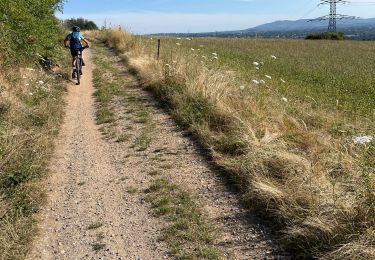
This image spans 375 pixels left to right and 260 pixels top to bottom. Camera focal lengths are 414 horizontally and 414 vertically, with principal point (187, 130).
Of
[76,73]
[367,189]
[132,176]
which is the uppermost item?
[76,73]

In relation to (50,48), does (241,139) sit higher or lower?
lower

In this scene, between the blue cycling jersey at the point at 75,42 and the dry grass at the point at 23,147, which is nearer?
the dry grass at the point at 23,147

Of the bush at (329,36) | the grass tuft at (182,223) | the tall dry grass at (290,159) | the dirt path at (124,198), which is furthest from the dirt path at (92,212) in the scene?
the bush at (329,36)

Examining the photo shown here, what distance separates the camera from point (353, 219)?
13.4 feet

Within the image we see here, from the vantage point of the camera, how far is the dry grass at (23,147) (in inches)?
181

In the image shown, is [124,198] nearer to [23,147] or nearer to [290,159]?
[23,147]

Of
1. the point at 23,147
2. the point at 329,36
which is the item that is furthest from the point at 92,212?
the point at 329,36

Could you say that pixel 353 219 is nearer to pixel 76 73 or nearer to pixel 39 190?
pixel 39 190

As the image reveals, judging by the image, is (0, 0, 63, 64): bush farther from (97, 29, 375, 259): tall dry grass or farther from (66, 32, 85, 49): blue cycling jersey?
(97, 29, 375, 259): tall dry grass

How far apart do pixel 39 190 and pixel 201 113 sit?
405 centimetres

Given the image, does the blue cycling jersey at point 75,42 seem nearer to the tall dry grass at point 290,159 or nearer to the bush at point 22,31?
the bush at point 22,31

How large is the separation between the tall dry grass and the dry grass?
2708 mm

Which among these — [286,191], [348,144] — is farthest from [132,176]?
[348,144]

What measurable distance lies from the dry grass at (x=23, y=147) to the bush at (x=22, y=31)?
1.47ft
